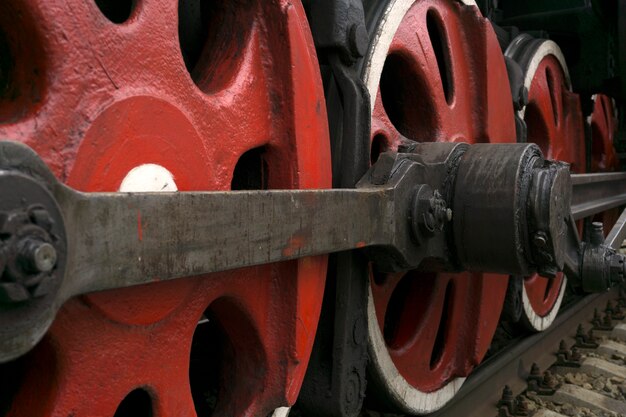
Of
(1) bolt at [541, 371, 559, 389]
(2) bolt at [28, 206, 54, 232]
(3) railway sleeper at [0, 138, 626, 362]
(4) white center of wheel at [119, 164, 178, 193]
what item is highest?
(4) white center of wheel at [119, 164, 178, 193]

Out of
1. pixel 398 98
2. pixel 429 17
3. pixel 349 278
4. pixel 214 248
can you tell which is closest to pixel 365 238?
pixel 349 278

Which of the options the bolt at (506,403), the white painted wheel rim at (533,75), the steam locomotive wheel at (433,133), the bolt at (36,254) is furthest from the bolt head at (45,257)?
the white painted wheel rim at (533,75)

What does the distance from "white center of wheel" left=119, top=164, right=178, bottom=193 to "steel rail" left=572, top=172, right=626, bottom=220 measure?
1.93m

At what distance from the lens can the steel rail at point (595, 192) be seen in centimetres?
262

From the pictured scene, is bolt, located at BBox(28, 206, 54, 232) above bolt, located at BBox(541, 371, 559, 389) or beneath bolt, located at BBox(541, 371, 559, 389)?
above

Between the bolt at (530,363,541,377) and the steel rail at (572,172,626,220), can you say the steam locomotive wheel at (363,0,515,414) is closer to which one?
the steel rail at (572,172,626,220)

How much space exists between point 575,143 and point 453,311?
190 centimetres

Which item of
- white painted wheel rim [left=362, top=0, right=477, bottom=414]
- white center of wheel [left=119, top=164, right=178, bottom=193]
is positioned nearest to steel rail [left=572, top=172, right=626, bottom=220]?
white painted wheel rim [left=362, top=0, right=477, bottom=414]

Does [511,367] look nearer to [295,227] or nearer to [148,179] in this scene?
[295,227]

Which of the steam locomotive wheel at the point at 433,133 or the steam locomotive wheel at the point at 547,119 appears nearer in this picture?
the steam locomotive wheel at the point at 433,133

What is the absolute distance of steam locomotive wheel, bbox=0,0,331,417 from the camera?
78 centimetres

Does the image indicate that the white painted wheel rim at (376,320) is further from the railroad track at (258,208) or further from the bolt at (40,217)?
the bolt at (40,217)

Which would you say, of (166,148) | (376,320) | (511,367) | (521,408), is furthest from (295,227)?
(511,367)

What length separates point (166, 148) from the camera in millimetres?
931
